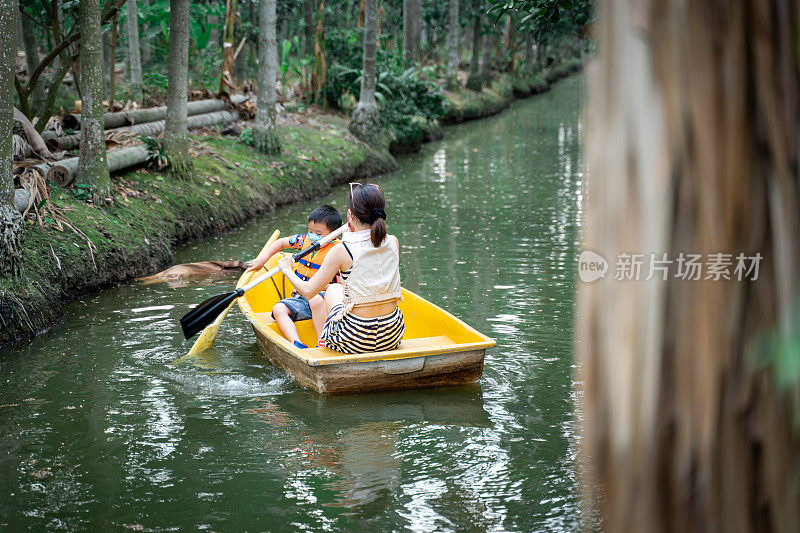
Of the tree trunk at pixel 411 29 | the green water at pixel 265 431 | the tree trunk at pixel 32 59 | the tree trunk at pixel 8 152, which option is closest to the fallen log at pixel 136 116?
the tree trunk at pixel 32 59

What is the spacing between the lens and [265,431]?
204 inches

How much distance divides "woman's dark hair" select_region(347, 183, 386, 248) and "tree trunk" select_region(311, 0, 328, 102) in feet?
42.4

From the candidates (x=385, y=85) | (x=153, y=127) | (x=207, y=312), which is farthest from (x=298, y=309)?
(x=385, y=85)

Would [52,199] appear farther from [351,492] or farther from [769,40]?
[769,40]

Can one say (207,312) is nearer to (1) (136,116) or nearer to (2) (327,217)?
(2) (327,217)

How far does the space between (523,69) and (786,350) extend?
3904 cm

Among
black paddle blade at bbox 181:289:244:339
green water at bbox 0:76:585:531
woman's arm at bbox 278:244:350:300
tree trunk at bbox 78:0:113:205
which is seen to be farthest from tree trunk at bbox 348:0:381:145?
woman's arm at bbox 278:244:350:300

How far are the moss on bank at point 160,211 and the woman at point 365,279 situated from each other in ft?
9.58

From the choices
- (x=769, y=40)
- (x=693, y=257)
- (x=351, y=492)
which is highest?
(x=769, y=40)

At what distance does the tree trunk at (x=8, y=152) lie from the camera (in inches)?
258

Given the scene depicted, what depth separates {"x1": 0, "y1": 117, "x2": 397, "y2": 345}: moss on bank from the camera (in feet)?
23.8

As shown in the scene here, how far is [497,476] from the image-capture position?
14.9 feet

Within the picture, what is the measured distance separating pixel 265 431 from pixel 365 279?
1.17 m

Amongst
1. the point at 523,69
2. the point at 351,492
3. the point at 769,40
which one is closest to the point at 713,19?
the point at 769,40
